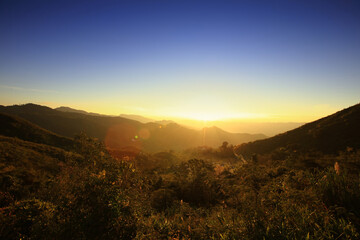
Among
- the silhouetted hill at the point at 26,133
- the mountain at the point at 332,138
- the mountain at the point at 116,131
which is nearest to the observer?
the mountain at the point at 332,138

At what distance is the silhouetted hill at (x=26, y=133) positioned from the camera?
76.9 feet

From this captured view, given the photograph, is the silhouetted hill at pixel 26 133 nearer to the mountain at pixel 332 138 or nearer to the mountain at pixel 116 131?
the mountain at pixel 116 131

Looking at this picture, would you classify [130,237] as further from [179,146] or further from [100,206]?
[179,146]

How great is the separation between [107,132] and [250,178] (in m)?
65.1

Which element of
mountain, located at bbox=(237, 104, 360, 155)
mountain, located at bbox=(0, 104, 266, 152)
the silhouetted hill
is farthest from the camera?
mountain, located at bbox=(0, 104, 266, 152)

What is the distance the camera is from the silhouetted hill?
23.4 m

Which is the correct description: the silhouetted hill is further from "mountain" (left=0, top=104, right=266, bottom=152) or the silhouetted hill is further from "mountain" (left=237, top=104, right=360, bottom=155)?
"mountain" (left=237, top=104, right=360, bottom=155)

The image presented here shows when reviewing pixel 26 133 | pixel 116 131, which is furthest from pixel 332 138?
pixel 116 131

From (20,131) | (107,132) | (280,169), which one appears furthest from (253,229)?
(107,132)

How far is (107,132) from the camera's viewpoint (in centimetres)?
6600

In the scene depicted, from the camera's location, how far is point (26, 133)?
81.2 ft

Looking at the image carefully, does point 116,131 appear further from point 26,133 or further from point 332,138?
point 332,138

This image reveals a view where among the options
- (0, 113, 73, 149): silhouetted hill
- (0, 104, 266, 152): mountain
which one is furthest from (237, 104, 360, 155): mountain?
(0, 104, 266, 152): mountain

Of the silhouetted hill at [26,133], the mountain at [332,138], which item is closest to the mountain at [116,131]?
the silhouetted hill at [26,133]
